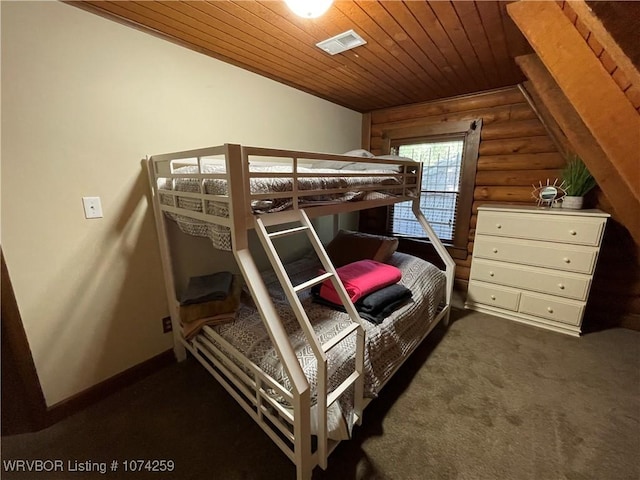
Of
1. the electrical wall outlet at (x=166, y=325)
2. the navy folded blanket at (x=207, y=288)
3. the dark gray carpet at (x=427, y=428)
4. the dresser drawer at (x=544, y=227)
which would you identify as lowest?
the dark gray carpet at (x=427, y=428)

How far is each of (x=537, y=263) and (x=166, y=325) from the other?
9.98 feet

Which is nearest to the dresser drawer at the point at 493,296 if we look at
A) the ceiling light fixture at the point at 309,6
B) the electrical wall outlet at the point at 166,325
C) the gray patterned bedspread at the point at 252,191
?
the gray patterned bedspread at the point at 252,191

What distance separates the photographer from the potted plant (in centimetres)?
225

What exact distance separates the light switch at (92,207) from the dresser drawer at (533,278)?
3034 millimetres

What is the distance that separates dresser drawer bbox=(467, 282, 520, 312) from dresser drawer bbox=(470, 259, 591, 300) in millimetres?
61

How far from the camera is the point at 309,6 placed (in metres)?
1.22

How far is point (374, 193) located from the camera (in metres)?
1.98

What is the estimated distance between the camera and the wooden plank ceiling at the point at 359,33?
1.41 metres

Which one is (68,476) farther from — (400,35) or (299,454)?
(400,35)

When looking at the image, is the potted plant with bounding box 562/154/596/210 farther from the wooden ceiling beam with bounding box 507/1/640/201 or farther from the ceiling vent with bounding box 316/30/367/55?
the ceiling vent with bounding box 316/30/367/55

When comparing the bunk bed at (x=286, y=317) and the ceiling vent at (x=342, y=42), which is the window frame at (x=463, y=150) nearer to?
the bunk bed at (x=286, y=317)

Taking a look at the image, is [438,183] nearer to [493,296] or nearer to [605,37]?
[493,296]

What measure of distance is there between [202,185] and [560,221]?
8.79 ft

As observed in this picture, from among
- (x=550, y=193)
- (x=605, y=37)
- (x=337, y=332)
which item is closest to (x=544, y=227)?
(x=550, y=193)
